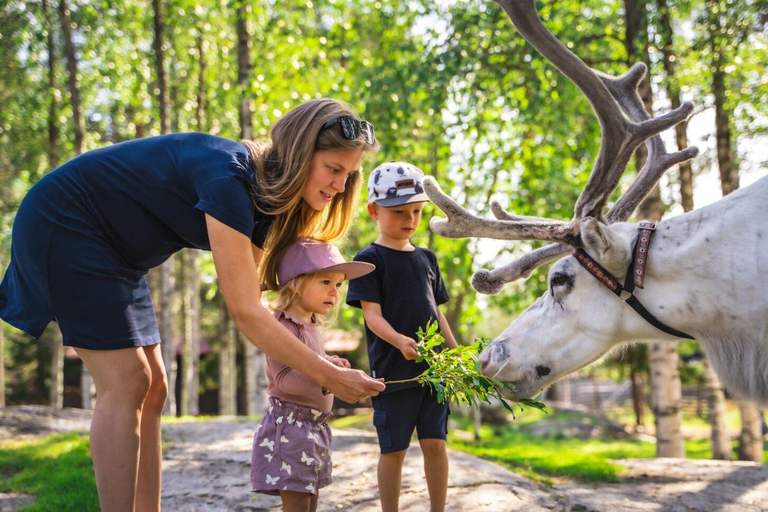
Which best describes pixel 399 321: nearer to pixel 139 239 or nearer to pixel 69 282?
pixel 139 239

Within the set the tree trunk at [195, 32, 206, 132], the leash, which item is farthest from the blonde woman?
the tree trunk at [195, 32, 206, 132]

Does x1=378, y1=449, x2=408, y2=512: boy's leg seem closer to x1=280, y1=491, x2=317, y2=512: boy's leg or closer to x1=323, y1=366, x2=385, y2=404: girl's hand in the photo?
x1=280, y1=491, x2=317, y2=512: boy's leg

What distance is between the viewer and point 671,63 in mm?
7809

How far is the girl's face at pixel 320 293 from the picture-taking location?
8.80ft

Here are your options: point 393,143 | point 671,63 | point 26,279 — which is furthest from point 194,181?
point 671,63

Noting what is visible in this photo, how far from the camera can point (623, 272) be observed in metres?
2.66

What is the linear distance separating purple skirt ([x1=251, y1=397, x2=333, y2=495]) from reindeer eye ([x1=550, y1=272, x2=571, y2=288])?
1.11 metres

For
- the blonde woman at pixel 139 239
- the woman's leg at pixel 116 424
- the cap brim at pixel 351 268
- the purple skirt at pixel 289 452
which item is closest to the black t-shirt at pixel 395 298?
the cap brim at pixel 351 268

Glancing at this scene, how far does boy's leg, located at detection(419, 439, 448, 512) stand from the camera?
3.12 meters

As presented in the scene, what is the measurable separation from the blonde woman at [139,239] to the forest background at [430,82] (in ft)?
17.3

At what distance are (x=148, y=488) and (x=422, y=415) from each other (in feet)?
4.14

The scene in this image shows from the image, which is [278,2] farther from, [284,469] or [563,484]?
[284,469]

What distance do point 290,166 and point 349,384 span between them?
2.64ft

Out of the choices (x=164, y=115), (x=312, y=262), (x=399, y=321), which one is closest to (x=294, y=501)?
(x=312, y=262)
